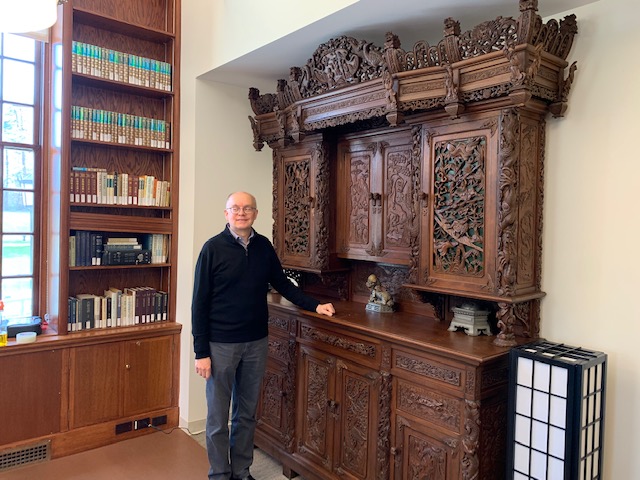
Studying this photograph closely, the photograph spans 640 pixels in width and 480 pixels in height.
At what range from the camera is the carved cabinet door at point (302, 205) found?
10.0 ft

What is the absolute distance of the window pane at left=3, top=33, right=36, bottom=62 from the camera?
3.23 m

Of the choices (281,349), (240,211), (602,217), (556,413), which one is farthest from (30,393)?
(602,217)

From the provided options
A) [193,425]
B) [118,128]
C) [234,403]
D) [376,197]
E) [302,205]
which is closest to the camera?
[234,403]

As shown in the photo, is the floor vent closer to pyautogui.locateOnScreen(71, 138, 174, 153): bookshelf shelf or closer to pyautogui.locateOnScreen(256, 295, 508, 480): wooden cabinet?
pyautogui.locateOnScreen(256, 295, 508, 480): wooden cabinet

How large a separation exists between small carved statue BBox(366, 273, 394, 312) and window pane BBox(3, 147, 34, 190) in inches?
97.4

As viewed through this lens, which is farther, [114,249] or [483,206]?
[114,249]

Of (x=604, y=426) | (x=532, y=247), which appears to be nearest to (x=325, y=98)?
(x=532, y=247)

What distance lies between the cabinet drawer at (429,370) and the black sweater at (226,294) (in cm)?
82

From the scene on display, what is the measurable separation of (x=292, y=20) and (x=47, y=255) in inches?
91.9

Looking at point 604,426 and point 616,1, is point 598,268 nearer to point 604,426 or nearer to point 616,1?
point 604,426

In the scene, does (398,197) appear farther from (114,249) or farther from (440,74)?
(114,249)

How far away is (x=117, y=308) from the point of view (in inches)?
136

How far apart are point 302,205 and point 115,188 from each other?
1376 mm

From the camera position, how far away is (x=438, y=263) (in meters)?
2.37
